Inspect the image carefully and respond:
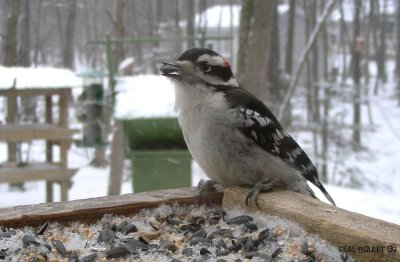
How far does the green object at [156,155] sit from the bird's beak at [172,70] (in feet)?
7.90

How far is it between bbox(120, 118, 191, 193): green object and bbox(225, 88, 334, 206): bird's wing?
227cm

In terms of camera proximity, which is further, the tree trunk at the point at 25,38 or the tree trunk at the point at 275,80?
the tree trunk at the point at 275,80

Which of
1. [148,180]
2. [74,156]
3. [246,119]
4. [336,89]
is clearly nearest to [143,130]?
[148,180]

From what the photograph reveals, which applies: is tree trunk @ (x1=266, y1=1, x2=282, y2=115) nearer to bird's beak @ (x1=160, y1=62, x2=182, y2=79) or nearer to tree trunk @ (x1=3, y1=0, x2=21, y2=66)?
tree trunk @ (x1=3, y1=0, x2=21, y2=66)

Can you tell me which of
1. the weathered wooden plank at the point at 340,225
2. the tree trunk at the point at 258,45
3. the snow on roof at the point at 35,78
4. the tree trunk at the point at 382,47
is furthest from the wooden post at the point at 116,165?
the tree trunk at the point at 382,47

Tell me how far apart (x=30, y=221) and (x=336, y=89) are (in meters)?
12.4

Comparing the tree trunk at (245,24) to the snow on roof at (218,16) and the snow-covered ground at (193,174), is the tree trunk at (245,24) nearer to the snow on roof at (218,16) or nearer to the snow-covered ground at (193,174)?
the snow-covered ground at (193,174)

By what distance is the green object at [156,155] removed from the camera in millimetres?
5004

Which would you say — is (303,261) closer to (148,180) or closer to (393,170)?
(148,180)

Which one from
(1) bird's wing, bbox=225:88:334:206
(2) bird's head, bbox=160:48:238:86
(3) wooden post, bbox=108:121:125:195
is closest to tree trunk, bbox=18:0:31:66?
(3) wooden post, bbox=108:121:125:195

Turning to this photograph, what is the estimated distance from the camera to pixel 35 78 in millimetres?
5957

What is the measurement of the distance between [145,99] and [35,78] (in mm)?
1605

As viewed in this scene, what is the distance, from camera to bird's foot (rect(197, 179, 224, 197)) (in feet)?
7.91

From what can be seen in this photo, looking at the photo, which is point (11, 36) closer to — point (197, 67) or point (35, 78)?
point (35, 78)
